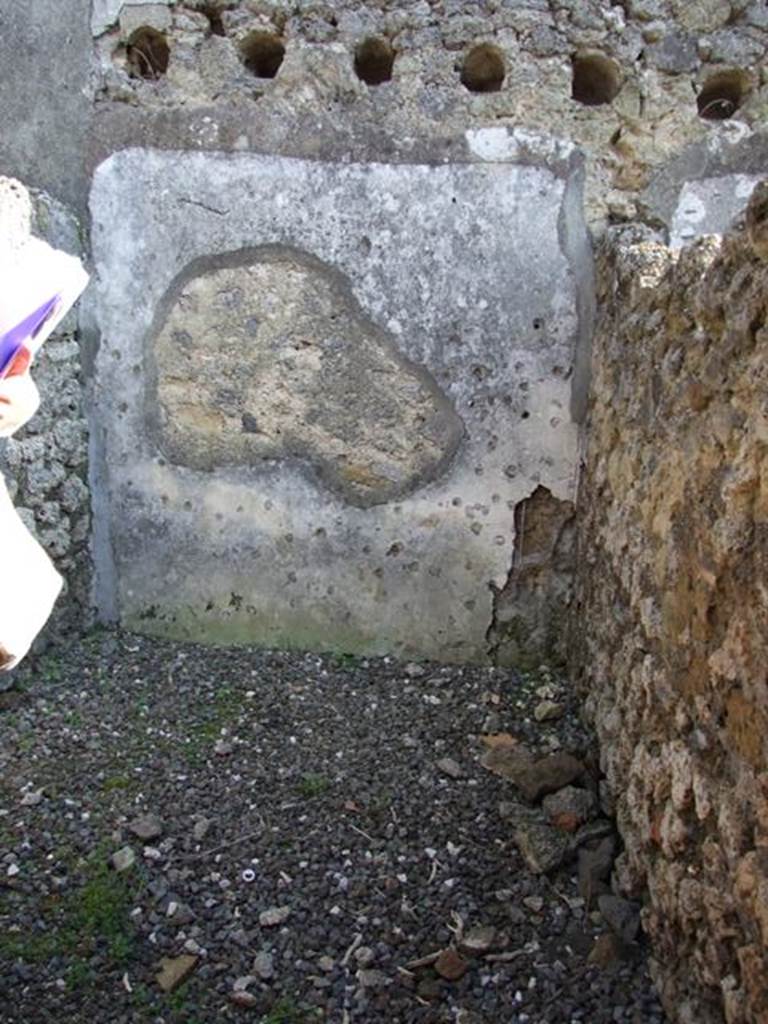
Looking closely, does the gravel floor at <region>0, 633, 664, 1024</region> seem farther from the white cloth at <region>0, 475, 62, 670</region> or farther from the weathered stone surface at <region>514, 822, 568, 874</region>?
the white cloth at <region>0, 475, 62, 670</region>

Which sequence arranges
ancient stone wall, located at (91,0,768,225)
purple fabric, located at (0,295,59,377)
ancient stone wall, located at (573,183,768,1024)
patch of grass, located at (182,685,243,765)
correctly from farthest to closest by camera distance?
ancient stone wall, located at (91,0,768,225) → patch of grass, located at (182,685,243,765) → ancient stone wall, located at (573,183,768,1024) → purple fabric, located at (0,295,59,377)

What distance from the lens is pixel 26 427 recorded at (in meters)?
2.84

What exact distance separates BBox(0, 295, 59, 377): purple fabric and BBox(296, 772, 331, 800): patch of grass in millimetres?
1547

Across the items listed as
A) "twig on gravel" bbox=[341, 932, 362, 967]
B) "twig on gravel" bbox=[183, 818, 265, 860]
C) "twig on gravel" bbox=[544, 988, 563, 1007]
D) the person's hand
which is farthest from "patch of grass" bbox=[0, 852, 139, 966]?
the person's hand

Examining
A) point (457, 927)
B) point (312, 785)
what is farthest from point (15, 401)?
point (312, 785)

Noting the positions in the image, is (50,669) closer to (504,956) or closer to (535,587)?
(535,587)

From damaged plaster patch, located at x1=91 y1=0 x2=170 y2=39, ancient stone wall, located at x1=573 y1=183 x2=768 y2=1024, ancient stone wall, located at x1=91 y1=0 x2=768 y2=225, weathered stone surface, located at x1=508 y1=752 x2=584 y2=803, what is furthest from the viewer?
damaged plaster patch, located at x1=91 y1=0 x2=170 y2=39

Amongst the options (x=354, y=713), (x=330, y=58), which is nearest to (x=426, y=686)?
(x=354, y=713)

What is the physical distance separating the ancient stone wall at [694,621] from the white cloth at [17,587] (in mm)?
1015

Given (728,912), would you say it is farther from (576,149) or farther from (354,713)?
(576,149)

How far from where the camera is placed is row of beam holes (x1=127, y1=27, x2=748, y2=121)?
9.35 ft

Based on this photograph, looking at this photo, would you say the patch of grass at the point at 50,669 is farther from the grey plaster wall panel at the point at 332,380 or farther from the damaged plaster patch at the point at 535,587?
the damaged plaster patch at the point at 535,587

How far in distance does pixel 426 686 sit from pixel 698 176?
167 centimetres

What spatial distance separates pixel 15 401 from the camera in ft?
3.84
